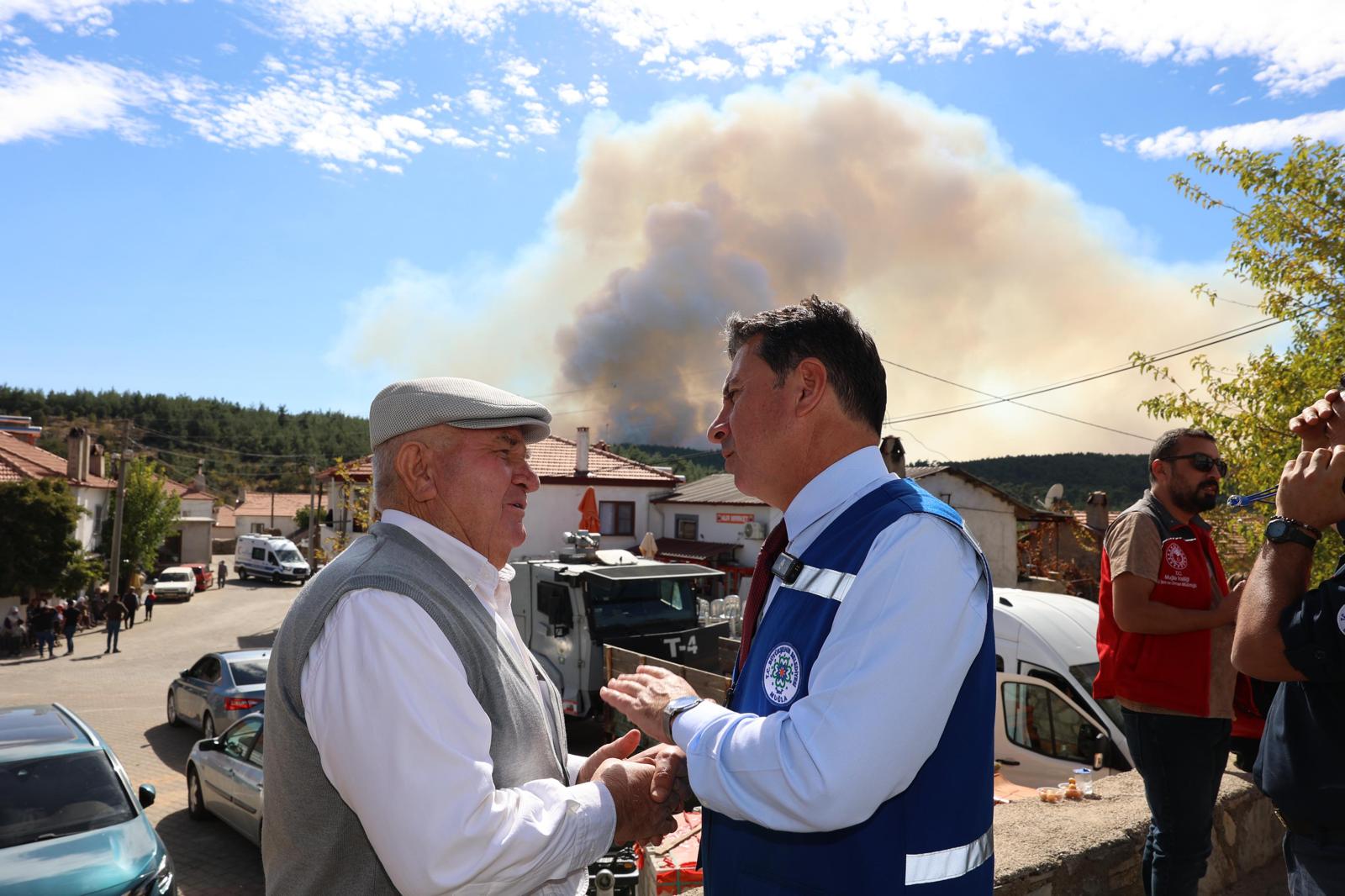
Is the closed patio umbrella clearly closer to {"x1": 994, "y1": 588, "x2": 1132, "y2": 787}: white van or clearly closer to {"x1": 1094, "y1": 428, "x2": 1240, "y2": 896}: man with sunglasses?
{"x1": 994, "y1": 588, "x2": 1132, "y2": 787}: white van

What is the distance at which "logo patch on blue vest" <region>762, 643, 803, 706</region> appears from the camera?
1.65 m

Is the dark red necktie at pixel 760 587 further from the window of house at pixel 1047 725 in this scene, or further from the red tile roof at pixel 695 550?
the red tile roof at pixel 695 550

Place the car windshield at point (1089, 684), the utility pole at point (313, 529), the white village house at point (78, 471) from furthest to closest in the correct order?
the white village house at point (78, 471)
the utility pole at point (313, 529)
the car windshield at point (1089, 684)

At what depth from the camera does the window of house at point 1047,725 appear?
708 cm

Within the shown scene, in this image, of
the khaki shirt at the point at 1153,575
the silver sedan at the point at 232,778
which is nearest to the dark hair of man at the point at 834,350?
the khaki shirt at the point at 1153,575

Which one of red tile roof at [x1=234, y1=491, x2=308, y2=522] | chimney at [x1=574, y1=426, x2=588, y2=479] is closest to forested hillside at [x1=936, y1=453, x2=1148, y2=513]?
chimney at [x1=574, y1=426, x2=588, y2=479]

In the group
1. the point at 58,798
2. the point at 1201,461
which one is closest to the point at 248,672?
the point at 58,798

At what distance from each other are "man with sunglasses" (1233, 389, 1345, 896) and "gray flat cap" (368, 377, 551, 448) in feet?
6.47

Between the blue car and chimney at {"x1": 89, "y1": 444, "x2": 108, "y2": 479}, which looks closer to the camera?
the blue car

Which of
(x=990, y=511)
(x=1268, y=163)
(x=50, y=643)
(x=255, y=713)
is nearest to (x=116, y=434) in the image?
(x=50, y=643)

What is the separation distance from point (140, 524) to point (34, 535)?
46.7 ft

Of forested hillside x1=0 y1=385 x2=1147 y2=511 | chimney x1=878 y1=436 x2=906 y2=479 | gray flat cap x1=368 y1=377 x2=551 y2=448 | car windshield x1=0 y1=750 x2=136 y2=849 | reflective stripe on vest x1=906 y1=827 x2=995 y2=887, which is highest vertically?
forested hillside x1=0 y1=385 x2=1147 y2=511

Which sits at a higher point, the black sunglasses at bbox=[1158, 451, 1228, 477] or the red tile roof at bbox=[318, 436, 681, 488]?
the red tile roof at bbox=[318, 436, 681, 488]

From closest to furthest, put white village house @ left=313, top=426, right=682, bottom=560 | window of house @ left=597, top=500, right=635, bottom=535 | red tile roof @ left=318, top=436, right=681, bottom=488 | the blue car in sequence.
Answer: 1. the blue car
2. white village house @ left=313, top=426, right=682, bottom=560
3. red tile roof @ left=318, top=436, right=681, bottom=488
4. window of house @ left=597, top=500, right=635, bottom=535
